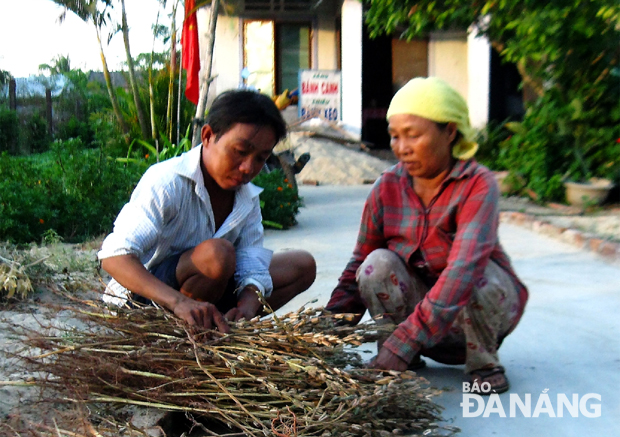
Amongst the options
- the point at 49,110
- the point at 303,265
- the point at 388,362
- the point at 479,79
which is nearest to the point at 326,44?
the point at 479,79

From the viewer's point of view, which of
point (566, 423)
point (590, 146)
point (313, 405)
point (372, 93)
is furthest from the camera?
point (372, 93)

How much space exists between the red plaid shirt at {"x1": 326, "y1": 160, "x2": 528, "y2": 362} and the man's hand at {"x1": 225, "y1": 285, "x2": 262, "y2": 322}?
12.0 inches

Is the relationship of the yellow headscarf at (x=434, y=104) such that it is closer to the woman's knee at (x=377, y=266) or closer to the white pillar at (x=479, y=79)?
the woman's knee at (x=377, y=266)

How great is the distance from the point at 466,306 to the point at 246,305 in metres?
0.77

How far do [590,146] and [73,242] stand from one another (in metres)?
5.17

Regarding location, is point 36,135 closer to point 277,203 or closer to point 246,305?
point 277,203

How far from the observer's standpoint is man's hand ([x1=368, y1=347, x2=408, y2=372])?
2.06 meters

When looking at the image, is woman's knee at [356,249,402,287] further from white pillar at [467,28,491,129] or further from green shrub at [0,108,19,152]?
green shrub at [0,108,19,152]

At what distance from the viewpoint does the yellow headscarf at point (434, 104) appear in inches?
87.3

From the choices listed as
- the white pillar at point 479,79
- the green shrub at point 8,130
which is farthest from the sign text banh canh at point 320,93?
the green shrub at point 8,130

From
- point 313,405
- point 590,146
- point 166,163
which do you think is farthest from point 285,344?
point 590,146

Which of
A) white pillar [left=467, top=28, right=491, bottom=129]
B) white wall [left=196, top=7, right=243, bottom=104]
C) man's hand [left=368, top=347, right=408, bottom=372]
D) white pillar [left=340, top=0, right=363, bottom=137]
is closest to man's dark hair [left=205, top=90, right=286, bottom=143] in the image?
man's hand [left=368, top=347, right=408, bottom=372]

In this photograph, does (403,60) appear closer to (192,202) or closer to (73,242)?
(73,242)

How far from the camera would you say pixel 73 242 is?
5043 mm
